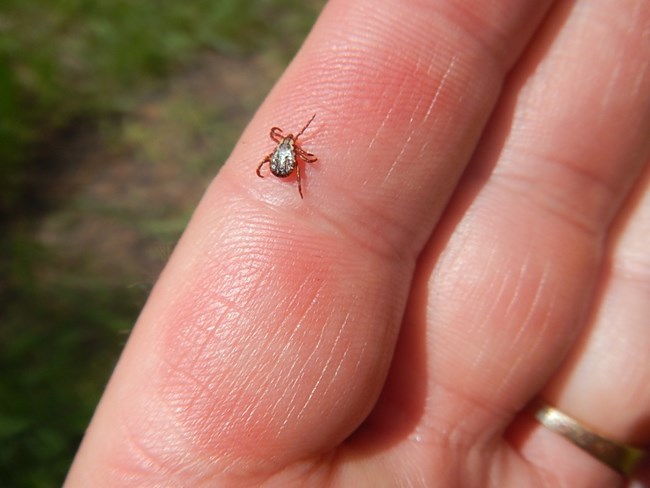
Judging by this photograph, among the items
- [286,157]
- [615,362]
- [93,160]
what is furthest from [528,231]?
[93,160]

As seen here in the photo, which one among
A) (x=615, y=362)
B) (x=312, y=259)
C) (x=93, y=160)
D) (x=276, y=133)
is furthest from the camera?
(x=93, y=160)

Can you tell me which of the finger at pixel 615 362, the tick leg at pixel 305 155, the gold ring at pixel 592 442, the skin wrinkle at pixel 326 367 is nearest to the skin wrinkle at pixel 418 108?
the tick leg at pixel 305 155

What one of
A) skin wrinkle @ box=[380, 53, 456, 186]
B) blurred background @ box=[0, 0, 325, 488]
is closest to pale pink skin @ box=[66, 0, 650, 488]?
skin wrinkle @ box=[380, 53, 456, 186]

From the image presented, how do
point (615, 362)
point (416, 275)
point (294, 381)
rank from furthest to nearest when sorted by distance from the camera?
1. point (615, 362)
2. point (416, 275)
3. point (294, 381)

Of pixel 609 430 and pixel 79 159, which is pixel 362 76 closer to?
pixel 609 430

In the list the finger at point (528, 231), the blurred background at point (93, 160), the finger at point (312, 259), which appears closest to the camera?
the finger at point (312, 259)

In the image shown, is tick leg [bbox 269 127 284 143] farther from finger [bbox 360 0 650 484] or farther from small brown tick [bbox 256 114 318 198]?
finger [bbox 360 0 650 484]

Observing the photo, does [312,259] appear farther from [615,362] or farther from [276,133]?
[615,362]

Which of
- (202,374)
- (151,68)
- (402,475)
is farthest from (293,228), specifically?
(151,68)

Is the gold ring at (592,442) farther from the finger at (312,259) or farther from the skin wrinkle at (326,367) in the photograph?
the skin wrinkle at (326,367)
